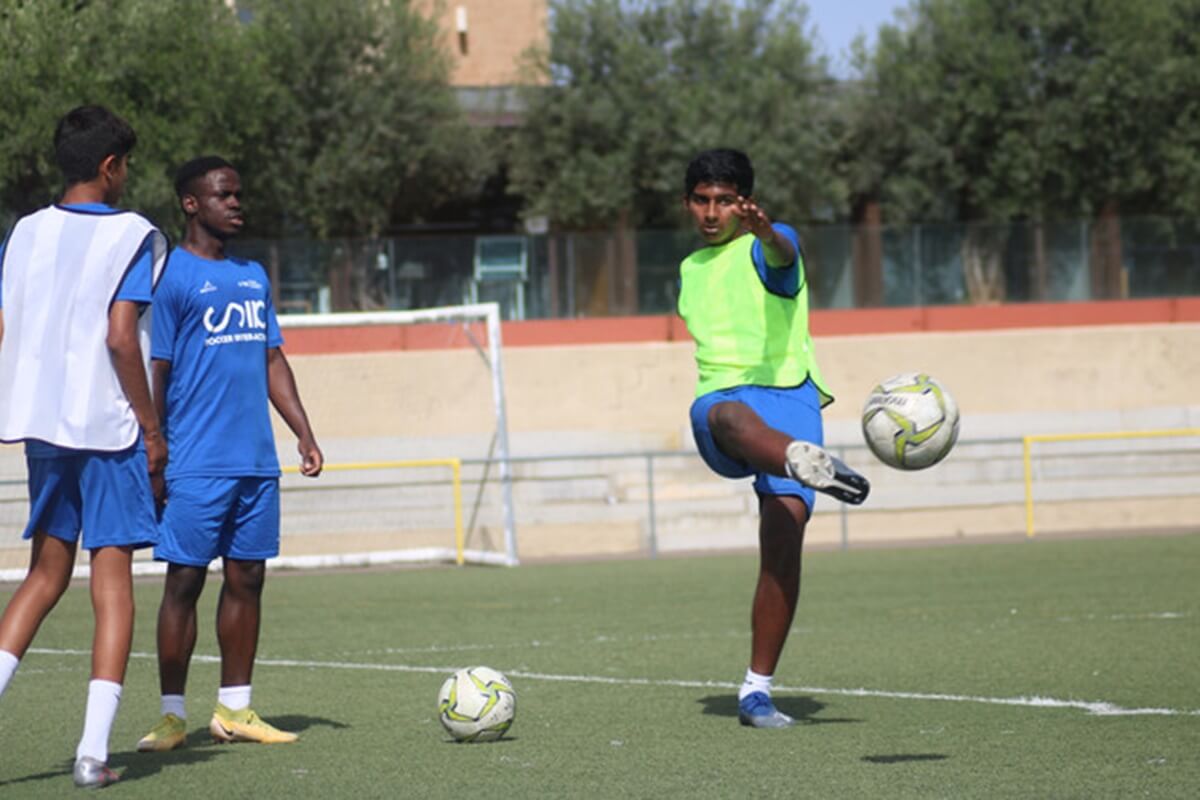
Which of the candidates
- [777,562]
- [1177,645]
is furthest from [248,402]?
[1177,645]

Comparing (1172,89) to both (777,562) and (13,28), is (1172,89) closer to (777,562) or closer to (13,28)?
(13,28)

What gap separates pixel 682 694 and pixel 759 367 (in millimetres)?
1725

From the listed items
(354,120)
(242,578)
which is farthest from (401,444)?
(354,120)

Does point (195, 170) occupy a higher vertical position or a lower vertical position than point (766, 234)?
higher

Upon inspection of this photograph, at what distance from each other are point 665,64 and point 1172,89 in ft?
30.5

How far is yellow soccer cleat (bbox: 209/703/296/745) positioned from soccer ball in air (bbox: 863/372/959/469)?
7.92 ft

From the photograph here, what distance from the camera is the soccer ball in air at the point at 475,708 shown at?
648 cm

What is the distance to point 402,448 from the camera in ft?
66.0

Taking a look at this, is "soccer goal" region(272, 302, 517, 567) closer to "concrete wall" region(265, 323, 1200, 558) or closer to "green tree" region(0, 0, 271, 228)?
"concrete wall" region(265, 323, 1200, 558)

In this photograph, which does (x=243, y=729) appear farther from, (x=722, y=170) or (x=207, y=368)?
(x=722, y=170)

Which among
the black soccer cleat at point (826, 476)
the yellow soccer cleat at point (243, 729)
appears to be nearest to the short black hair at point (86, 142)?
the yellow soccer cleat at point (243, 729)

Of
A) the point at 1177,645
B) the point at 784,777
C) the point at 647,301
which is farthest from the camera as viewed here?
the point at 647,301

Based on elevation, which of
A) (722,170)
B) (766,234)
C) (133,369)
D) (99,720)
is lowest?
(99,720)

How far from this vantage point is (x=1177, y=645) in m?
9.17
